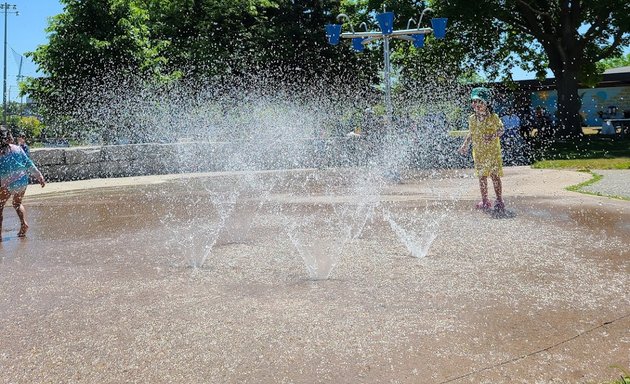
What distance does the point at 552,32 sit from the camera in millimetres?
23906

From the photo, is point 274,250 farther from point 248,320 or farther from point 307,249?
point 248,320

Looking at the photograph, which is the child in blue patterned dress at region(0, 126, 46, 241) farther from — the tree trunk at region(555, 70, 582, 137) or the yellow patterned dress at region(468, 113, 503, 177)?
the tree trunk at region(555, 70, 582, 137)

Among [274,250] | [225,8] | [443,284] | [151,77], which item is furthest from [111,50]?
[443,284]

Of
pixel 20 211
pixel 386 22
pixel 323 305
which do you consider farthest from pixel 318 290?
pixel 386 22

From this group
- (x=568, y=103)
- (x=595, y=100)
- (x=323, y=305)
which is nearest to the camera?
(x=323, y=305)

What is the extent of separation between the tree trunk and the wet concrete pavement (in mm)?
17285

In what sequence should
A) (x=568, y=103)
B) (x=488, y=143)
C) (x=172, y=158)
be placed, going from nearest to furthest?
(x=488, y=143) → (x=172, y=158) → (x=568, y=103)

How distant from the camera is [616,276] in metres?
4.07

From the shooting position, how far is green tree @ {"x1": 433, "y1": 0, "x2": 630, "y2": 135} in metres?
21.6

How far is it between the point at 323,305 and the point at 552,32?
23.7 meters

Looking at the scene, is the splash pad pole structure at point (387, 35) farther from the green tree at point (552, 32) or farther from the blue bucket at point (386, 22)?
the green tree at point (552, 32)

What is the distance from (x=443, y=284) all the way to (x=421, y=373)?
4.71 feet

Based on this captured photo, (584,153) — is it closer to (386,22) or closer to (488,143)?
(386,22)

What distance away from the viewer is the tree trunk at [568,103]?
885 inches
